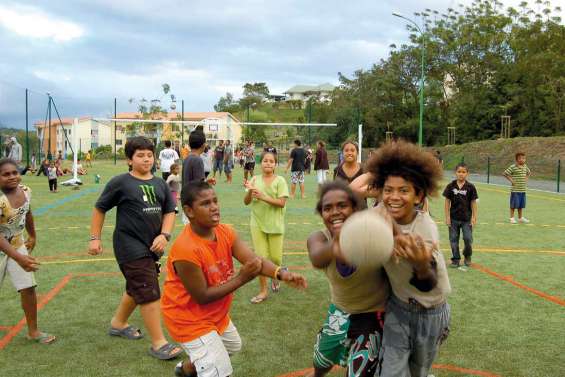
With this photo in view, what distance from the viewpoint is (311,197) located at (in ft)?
61.0

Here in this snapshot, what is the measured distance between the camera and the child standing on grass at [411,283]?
2963 millimetres

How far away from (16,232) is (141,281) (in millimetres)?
1251

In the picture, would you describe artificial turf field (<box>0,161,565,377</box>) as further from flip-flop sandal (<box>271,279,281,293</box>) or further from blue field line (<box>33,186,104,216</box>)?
blue field line (<box>33,186,104,216</box>)

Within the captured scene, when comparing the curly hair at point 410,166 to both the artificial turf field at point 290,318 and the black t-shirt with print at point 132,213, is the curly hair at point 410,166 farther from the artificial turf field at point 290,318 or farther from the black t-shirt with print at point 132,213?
the black t-shirt with print at point 132,213

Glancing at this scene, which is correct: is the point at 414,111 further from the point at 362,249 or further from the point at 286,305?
the point at 362,249

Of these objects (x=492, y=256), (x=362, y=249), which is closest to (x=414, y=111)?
(x=492, y=256)

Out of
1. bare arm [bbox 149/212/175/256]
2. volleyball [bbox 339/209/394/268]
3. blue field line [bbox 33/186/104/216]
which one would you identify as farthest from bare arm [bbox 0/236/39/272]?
Answer: blue field line [bbox 33/186/104/216]

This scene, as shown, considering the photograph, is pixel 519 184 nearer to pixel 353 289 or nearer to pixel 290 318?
pixel 290 318

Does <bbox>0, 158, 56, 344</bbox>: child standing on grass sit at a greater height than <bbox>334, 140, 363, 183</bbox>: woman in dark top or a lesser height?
lesser

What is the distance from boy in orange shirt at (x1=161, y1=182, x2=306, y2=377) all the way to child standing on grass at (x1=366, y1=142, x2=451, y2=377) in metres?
0.71

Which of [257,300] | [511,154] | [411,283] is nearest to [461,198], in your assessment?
[257,300]

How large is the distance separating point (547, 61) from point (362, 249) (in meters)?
44.2

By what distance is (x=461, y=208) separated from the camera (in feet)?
26.7

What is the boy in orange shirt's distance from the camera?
10.9 ft
